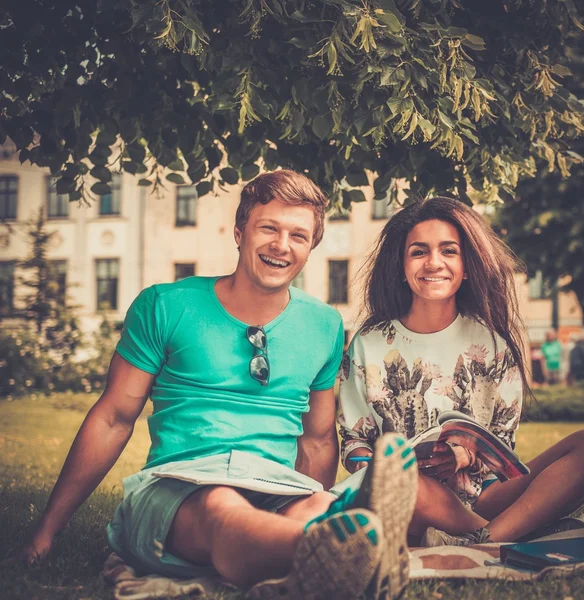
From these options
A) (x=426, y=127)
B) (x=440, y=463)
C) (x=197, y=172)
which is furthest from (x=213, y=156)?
(x=440, y=463)

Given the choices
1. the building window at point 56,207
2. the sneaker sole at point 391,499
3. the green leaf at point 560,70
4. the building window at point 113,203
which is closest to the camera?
the sneaker sole at point 391,499

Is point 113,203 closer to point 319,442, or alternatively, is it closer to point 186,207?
point 186,207

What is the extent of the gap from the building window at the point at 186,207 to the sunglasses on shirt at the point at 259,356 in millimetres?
31737

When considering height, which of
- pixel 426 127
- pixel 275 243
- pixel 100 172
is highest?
pixel 426 127

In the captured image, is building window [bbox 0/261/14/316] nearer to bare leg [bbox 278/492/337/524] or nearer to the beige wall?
the beige wall

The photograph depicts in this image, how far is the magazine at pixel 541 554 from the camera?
134 inches

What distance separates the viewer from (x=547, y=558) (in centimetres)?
340

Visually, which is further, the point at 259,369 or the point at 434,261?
the point at 434,261

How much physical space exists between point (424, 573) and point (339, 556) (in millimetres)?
1044

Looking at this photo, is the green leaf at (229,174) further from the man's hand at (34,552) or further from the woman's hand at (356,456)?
the man's hand at (34,552)

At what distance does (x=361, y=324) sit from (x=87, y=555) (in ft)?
5.77

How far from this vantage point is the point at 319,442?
397 centimetres

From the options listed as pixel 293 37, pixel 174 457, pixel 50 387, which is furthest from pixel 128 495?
pixel 50 387

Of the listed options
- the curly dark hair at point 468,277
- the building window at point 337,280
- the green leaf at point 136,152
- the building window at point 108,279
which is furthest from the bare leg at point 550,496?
the building window at point 108,279
